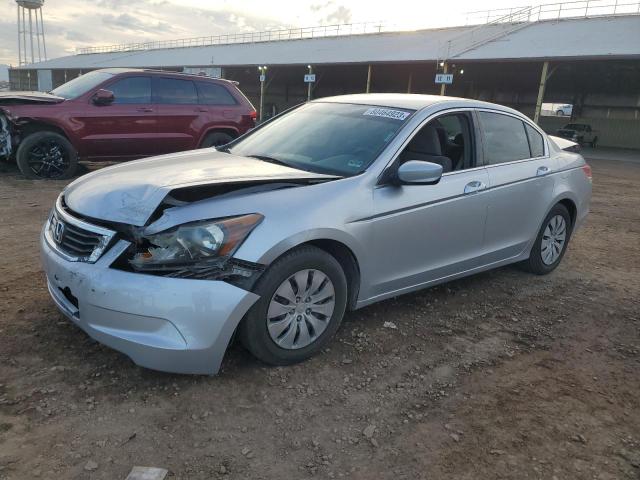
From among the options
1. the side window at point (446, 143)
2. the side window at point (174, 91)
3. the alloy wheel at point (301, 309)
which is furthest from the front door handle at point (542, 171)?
the side window at point (174, 91)

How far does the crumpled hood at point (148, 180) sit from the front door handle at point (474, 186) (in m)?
1.26

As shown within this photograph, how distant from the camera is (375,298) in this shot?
3545mm

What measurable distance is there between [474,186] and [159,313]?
2550 millimetres

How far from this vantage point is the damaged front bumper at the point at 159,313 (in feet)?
8.62

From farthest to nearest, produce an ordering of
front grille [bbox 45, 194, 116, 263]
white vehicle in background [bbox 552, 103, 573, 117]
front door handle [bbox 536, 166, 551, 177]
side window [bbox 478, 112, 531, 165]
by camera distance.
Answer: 1. white vehicle in background [bbox 552, 103, 573, 117]
2. front door handle [bbox 536, 166, 551, 177]
3. side window [bbox 478, 112, 531, 165]
4. front grille [bbox 45, 194, 116, 263]

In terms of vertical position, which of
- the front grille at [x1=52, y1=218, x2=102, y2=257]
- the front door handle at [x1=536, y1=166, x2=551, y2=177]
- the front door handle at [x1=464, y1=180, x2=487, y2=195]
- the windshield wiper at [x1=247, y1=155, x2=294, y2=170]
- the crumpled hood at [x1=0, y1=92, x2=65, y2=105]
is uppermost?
the crumpled hood at [x1=0, y1=92, x2=65, y2=105]

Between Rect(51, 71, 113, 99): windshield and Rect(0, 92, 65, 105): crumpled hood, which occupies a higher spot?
Rect(51, 71, 113, 99): windshield

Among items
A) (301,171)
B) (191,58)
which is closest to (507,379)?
(301,171)

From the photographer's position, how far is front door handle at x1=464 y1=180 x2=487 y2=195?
3.96 metres

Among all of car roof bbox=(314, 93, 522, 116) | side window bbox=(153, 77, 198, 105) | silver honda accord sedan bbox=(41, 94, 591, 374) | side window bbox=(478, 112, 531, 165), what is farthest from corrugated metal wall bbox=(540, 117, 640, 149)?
car roof bbox=(314, 93, 522, 116)

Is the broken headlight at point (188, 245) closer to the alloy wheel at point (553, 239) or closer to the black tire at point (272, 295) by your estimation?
the black tire at point (272, 295)

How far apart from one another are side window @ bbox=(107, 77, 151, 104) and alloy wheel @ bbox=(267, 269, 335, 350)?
650 cm

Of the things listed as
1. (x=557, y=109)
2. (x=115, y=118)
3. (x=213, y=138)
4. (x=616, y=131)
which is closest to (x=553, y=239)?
(x=213, y=138)

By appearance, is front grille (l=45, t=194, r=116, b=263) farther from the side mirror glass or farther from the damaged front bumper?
the side mirror glass
